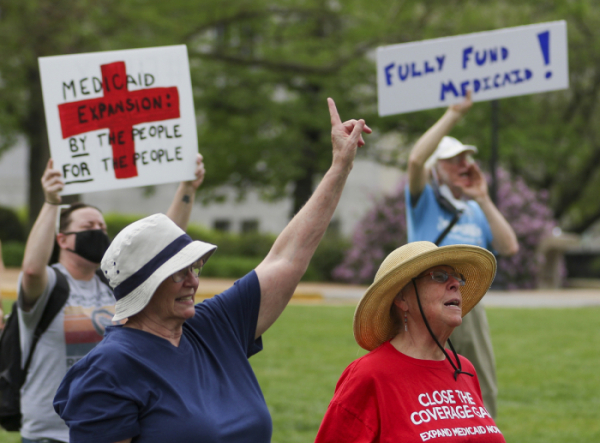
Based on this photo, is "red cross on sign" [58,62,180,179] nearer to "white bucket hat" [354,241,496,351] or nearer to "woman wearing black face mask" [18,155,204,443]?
"woman wearing black face mask" [18,155,204,443]

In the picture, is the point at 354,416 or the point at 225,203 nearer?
the point at 354,416

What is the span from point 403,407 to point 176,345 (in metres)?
0.91

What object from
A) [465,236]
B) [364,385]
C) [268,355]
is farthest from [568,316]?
[364,385]

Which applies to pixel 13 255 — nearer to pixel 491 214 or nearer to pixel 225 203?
pixel 225 203

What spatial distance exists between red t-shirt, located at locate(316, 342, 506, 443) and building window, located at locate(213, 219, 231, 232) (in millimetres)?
35711

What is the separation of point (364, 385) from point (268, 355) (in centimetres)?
679

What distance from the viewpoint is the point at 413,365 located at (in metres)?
3.04

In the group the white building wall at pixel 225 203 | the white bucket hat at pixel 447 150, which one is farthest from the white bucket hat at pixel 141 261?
→ the white building wall at pixel 225 203

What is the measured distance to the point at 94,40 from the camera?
16.7 meters

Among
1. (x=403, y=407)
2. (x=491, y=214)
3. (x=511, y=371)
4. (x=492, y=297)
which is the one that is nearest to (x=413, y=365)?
(x=403, y=407)

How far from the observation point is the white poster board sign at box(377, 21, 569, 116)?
5410mm

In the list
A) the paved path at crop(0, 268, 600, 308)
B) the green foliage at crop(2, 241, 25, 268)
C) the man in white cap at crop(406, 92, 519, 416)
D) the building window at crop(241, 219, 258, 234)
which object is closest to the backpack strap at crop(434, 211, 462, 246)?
the man in white cap at crop(406, 92, 519, 416)

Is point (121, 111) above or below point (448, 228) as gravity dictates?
above

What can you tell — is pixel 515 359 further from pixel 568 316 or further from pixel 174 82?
pixel 174 82
